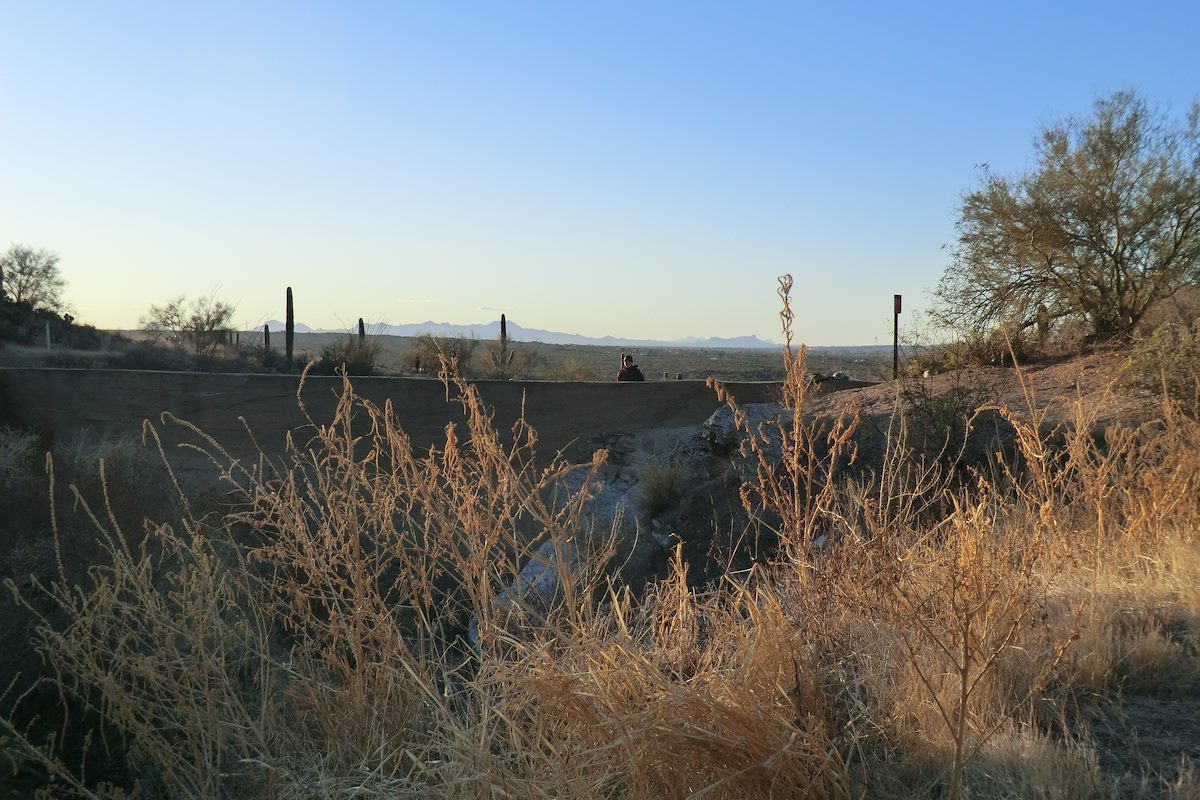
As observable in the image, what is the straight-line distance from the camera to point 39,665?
5.17m

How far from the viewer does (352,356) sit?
928 inches

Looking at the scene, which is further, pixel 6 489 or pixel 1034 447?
pixel 6 489

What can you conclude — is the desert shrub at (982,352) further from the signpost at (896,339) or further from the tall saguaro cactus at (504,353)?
the tall saguaro cactus at (504,353)

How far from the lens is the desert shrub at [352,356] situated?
2270 cm

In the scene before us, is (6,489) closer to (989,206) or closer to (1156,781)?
(1156,781)

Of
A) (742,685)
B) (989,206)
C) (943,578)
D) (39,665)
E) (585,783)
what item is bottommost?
(39,665)

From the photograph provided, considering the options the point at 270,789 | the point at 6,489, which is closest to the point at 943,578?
the point at 270,789

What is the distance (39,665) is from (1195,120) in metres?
17.0

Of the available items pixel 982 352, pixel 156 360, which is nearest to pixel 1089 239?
pixel 982 352

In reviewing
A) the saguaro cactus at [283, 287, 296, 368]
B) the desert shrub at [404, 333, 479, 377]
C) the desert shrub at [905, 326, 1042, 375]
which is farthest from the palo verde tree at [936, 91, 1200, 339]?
the saguaro cactus at [283, 287, 296, 368]

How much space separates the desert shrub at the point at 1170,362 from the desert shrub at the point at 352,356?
16.3 metres

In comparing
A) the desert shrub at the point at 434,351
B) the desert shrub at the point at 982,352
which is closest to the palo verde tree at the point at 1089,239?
the desert shrub at the point at 982,352

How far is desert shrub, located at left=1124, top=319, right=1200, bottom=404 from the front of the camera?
27.8 ft

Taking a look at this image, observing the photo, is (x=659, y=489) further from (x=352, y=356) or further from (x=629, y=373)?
(x=352, y=356)
